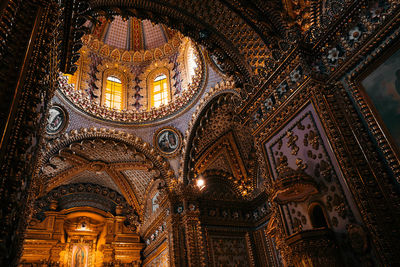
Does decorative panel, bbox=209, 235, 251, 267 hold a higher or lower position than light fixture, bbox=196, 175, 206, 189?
lower

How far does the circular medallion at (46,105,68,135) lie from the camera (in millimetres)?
10539

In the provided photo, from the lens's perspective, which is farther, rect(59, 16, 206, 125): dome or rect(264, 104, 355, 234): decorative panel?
rect(59, 16, 206, 125): dome

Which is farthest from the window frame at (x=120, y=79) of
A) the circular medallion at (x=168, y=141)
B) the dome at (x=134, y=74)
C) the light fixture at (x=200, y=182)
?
the light fixture at (x=200, y=182)

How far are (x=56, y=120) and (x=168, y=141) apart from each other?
4.13 m

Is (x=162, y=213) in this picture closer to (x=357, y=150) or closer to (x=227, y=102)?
(x=227, y=102)

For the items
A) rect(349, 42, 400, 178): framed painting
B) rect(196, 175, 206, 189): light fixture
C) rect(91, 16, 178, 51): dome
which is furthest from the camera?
rect(91, 16, 178, 51): dome

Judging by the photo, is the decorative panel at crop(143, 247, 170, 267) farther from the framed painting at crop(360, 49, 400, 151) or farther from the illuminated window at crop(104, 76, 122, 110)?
the framed painting at crop(360, 49, 400, 151)

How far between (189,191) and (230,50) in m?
5.74

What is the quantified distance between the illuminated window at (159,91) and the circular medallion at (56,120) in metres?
3.69

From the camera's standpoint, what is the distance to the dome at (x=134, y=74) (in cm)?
1188

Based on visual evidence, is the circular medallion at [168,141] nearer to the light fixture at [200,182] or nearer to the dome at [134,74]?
the dome at [134,74]

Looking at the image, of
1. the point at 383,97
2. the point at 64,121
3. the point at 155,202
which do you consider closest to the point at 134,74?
the point at 64,121

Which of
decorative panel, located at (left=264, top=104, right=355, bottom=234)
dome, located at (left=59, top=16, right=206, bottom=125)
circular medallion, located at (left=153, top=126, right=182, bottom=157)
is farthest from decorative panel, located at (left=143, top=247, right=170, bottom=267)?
decorative panel, located at (left=264, top=104, right=355, bottom=234)

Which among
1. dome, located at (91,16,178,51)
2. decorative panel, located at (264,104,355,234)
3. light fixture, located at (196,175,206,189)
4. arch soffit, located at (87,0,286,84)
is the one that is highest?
dome, located at (91,16,178,51)
